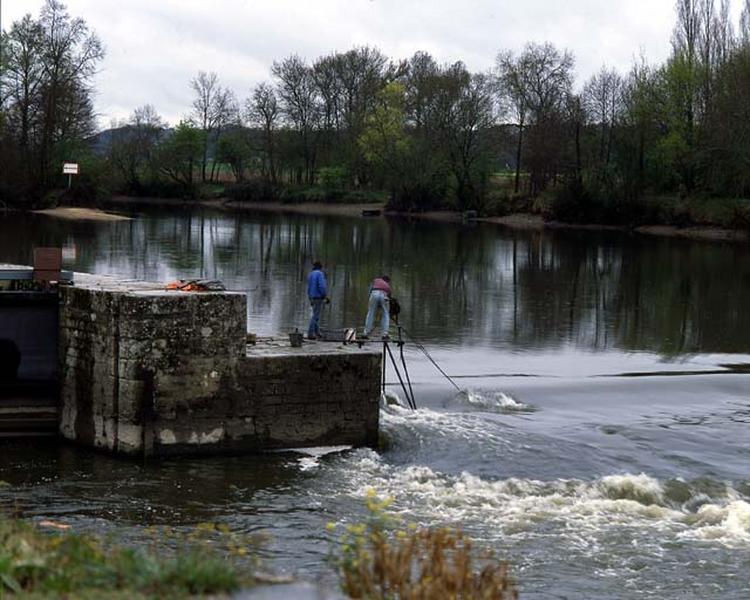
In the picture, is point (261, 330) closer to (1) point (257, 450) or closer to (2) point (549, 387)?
(2) point (549, 387)

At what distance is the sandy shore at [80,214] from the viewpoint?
2913 inches

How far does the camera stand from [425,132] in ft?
301

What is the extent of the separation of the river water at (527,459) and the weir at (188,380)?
0.43 metres

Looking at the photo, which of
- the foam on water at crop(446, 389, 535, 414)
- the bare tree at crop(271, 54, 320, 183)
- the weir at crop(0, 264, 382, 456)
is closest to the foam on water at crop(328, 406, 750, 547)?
the weir at crop(0, 264, 382, 456)

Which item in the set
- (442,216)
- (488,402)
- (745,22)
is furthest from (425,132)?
(488,402)

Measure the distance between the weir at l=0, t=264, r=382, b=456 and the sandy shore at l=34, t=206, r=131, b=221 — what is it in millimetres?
57582

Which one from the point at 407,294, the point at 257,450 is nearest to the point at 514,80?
the point at 407,294

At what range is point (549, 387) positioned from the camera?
73.3 ft

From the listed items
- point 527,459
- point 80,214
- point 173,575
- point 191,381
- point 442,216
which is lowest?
point 527,459

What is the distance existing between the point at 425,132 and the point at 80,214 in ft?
98.4

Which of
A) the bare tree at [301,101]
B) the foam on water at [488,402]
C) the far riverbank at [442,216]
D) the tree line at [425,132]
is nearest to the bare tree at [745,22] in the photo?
the tree line at [425,132]

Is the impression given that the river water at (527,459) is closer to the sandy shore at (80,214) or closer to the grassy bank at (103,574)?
the grassy bank at (103,574)

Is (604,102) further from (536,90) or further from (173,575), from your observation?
(173,575)

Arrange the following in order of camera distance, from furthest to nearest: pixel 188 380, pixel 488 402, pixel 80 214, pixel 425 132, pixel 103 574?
pixel 425 132, pixel 80 214, pixel 488 402, pixel 188 380, pixel 103 574
